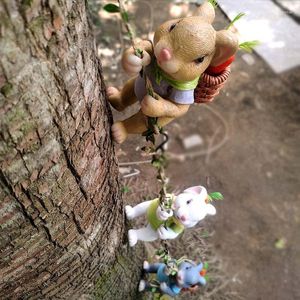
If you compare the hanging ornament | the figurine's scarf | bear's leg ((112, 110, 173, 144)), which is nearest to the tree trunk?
bear's leg ((112, 110, 173, 144))

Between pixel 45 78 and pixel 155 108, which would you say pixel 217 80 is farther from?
pixel 45 78

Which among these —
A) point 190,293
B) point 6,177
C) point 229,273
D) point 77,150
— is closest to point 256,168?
point 229,273

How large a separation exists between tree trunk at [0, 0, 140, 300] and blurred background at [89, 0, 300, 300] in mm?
760

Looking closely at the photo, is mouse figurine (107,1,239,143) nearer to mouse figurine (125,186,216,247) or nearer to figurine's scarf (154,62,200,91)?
figurine's scarf (154,62,200,91)

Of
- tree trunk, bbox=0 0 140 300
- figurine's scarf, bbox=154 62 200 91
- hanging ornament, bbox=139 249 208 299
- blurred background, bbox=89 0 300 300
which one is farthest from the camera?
blurred background, bbox=89 0 300 300

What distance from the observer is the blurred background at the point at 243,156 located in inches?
83.7

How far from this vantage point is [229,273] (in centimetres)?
215

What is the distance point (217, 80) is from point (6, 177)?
0.54m

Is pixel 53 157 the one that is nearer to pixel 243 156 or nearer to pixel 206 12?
pixel 206 12

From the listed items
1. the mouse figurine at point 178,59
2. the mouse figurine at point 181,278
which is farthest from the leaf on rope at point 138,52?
the mouse figurine at point 181,278

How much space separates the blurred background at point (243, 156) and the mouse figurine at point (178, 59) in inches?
34.2

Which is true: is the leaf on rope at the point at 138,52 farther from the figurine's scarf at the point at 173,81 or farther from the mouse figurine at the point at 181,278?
the mouse figurine at the point at 181,278

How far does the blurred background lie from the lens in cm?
212

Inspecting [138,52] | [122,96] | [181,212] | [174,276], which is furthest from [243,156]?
[138,52]
